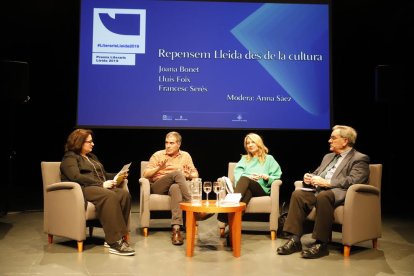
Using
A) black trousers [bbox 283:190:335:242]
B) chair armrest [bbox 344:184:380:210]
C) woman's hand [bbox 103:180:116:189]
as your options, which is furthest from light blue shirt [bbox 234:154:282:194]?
woman's hand [bbox 103:180:116:189]

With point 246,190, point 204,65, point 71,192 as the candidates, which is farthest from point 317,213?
point 204,65

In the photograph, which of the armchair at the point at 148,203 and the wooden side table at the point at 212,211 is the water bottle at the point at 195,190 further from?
the armchair at the point at 148,203

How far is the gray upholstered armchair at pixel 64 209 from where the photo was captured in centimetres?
389

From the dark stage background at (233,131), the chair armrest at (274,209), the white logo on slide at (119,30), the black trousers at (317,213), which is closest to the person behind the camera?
the black trousers at (317,213)

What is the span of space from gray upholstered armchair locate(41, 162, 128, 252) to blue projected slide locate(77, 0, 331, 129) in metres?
1.74

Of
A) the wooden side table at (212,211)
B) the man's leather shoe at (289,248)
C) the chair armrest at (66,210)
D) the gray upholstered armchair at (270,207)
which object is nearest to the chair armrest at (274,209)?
the gray upholstered armchair at (270,207)

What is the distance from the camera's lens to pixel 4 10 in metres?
6.71

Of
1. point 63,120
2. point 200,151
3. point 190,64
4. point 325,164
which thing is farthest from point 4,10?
point 325,164

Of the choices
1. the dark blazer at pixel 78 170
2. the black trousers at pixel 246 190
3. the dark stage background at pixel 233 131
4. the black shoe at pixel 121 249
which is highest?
the dark stage background at pixel 233 131

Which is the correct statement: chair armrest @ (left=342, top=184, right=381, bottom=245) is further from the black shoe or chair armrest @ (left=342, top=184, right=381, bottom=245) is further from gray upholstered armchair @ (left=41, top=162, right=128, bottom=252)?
gray upholstered armchair @ (left=41, top=162, right=128, bottom=252)

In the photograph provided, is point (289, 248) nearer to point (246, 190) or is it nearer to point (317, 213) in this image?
point (317, 213)

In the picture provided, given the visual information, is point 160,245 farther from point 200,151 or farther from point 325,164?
point 200,151

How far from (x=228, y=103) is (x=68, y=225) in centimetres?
264

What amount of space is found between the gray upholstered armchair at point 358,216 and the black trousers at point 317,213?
4.0 inches
